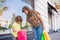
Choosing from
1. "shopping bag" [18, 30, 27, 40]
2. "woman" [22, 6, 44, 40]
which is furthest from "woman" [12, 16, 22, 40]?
"woman" [22, 6, 44, 40]

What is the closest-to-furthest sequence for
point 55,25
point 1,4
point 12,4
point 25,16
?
point 1,4 → point 12,4 → point 25,16 → point 55,25

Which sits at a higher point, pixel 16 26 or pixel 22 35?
pixel 16 26

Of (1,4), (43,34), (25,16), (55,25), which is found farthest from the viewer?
(55,25)

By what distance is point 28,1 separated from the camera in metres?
2.93

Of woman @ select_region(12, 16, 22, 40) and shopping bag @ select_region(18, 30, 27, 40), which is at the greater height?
woman @ select_region(12, 16, 22, 40)

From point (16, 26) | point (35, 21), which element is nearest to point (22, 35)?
point (16, 26)

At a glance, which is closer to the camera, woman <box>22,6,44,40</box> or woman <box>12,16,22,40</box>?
woman <box>12,16,22,40</box>

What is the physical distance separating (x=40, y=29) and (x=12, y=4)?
23.8 inches

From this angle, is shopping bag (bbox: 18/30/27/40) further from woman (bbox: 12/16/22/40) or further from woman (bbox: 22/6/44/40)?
woman (bbox: 22/6/44/40)

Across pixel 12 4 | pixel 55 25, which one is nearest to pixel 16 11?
pixel 12 4

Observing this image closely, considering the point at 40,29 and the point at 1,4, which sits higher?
the point at 1,4

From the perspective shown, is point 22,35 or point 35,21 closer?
point 22,35

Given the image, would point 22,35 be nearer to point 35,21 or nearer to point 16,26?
point 16,26

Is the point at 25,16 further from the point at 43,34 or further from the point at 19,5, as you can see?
the point at 43,34
